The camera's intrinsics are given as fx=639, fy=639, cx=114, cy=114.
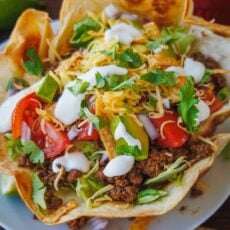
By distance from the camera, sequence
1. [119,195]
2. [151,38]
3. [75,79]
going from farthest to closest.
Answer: [151,38] → [75,79] → [119,195]

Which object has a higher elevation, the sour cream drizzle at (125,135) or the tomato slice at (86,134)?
the sour cream drizzle at (125,135)

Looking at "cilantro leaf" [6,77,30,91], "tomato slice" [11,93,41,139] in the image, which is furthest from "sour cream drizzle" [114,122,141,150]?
"cilantro leaf" [6,77,30,91]

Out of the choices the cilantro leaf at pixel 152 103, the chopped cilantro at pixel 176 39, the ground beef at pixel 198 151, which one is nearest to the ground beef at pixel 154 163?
the ground beef at pixel 198 151

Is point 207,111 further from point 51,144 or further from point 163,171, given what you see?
point 51,144

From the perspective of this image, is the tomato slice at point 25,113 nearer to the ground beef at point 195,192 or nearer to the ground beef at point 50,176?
the ground beef at point 50,176

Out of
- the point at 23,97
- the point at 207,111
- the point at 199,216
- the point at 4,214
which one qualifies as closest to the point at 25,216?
the point at 4,214

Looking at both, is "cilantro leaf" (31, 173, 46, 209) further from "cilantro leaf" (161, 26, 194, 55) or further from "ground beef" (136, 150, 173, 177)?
"cilantro leaf" (161, 26, 194, 55)

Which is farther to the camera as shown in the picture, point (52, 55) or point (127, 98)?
point (52, 55)

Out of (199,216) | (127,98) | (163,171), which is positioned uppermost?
(127,98)
